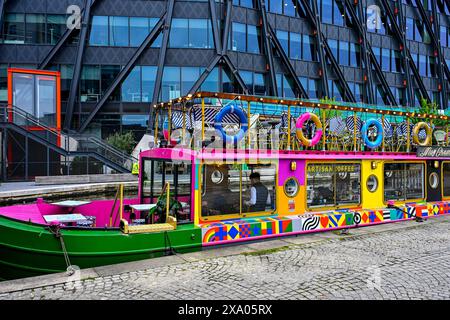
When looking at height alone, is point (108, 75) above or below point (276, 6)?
below

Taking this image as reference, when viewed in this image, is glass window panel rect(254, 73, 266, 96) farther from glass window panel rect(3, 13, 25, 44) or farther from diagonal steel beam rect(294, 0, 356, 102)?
glass window panel rect(3, 13, 25, 44)

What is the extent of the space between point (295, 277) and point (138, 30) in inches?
1155

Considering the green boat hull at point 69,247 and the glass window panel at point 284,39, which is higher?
the glass window panel at point 284,39

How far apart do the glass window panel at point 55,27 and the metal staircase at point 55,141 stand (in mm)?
10132

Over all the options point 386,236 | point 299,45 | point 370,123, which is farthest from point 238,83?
point 386,236

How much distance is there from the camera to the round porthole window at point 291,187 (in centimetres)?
1021

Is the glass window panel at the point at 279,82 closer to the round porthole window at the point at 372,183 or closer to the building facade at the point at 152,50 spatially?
the building facade at the point at 152,50

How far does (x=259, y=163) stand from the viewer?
9609mm

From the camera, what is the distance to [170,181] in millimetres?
9453

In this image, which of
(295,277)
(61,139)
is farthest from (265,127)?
(61,139)

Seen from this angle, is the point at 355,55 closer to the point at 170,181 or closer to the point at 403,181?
the point at 403,181

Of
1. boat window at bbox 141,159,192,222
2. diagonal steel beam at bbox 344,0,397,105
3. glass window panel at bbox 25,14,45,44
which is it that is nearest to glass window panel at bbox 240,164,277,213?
boat window at bbox 141,159,192,222

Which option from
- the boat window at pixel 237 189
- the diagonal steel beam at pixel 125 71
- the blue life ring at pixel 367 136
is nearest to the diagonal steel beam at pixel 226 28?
the diagonal steel beam at pixel 125 71
